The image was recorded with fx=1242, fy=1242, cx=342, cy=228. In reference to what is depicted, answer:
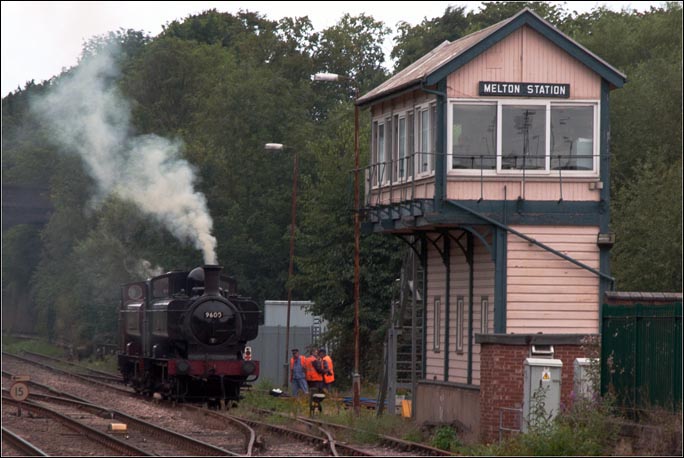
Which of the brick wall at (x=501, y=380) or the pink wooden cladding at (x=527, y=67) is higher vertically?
the pink wooden cladding at (x=527, y=67)

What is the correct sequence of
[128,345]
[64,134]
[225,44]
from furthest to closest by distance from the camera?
[225,44], [64,134], [128,345]

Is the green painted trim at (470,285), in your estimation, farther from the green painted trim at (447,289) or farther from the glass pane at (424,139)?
the glass pane at (424,139)

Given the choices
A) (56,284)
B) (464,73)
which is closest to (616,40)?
(464,73)

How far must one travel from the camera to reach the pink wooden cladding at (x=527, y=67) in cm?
2230

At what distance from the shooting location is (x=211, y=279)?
28797mm

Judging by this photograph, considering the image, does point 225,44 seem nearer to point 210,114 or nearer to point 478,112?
point 210,114

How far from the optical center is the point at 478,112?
73.1 ft

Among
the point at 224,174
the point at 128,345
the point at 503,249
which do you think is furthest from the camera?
the point at 224,174

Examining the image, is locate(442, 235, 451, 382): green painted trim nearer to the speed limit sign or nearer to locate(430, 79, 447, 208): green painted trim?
locate(430, 79, 447, 208): green painted trim

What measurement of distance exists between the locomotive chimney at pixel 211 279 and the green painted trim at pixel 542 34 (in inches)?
343

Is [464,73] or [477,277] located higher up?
[464,73]

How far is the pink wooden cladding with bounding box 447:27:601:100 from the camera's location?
73.2 ft

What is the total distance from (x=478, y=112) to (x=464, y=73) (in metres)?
0.74

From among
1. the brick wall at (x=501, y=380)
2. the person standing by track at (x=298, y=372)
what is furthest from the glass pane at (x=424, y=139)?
the person standing by track at (x=298, y=372)
